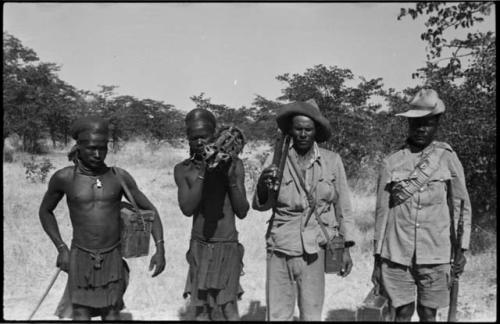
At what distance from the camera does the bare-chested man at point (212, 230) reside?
10.8 feet

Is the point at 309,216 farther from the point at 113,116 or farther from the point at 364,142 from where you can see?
the point at 113,116

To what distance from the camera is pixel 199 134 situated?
11.1 feet

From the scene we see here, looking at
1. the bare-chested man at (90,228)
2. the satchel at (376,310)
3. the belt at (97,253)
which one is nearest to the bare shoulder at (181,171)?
the bare-chested man at (90,228)

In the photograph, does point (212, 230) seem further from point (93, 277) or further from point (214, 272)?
point (93, 277)

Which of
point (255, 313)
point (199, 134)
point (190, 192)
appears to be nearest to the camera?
point (190, 192)

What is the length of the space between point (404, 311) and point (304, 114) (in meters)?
1.42

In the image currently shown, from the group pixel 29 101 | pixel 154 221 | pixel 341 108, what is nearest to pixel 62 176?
pixel 154 221

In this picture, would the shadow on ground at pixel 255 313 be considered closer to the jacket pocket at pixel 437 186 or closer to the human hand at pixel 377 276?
the human hand at pixel 377 276

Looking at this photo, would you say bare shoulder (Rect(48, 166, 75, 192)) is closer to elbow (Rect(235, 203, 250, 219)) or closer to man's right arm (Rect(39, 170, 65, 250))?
man's right arm (Rect(39, 170, 65, 250))

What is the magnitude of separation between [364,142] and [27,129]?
1046 centimetres

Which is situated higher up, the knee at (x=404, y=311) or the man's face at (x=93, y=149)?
the man's face at (x=93, y=149)

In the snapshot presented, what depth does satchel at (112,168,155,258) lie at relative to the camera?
3.33 metres

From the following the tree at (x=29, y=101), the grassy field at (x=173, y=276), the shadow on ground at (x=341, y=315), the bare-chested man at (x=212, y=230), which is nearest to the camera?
the bare-chested man at (x=212, y=230)

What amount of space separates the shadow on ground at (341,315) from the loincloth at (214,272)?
5.11 ft
